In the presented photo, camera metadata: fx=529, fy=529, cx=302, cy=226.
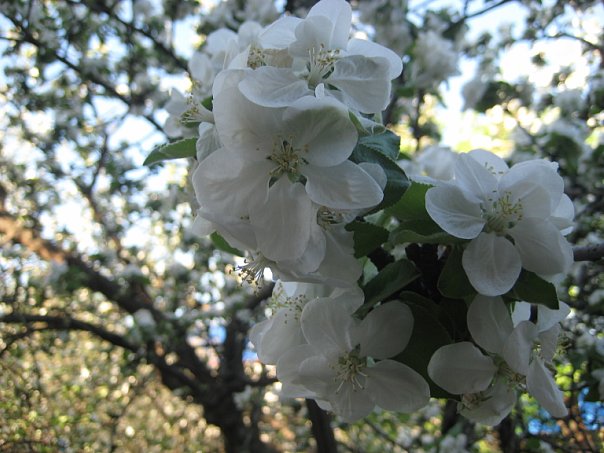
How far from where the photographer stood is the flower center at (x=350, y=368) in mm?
864

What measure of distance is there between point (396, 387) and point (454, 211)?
0.30 meters

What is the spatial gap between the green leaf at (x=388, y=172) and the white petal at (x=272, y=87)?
4.7 inches

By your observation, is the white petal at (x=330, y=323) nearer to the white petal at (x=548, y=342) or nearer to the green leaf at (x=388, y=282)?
the green leaf at (x=388, y=282)

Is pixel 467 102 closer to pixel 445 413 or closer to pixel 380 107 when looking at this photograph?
pixel 445 413

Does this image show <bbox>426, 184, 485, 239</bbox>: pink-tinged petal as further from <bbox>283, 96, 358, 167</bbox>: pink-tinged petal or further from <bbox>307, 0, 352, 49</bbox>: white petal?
<bbox>307, 0, 352, 49</bbox>: white petal

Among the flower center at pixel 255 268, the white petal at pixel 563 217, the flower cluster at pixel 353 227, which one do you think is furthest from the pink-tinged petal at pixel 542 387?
the flower center at pixel 255 268

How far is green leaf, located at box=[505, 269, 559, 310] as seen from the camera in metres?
0.78

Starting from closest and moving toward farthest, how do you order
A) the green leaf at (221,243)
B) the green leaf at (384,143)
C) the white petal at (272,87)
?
the white petal at (272,87), the green leaf at (384,143), the green leaf at (221,243)

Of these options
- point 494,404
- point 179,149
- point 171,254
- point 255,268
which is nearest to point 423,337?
point 494,404

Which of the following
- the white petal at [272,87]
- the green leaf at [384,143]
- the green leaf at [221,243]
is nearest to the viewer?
the white petal at [272,87]

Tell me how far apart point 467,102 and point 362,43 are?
2.24m

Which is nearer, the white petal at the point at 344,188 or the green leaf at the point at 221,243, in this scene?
the white petal at the point at 344,188

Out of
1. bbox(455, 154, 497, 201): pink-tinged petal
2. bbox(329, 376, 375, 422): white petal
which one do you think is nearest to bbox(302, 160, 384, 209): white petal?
bbox(455, 154, 497, 201): pink-tinged petal

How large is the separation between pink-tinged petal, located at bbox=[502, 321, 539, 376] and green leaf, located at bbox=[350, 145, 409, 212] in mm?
276
